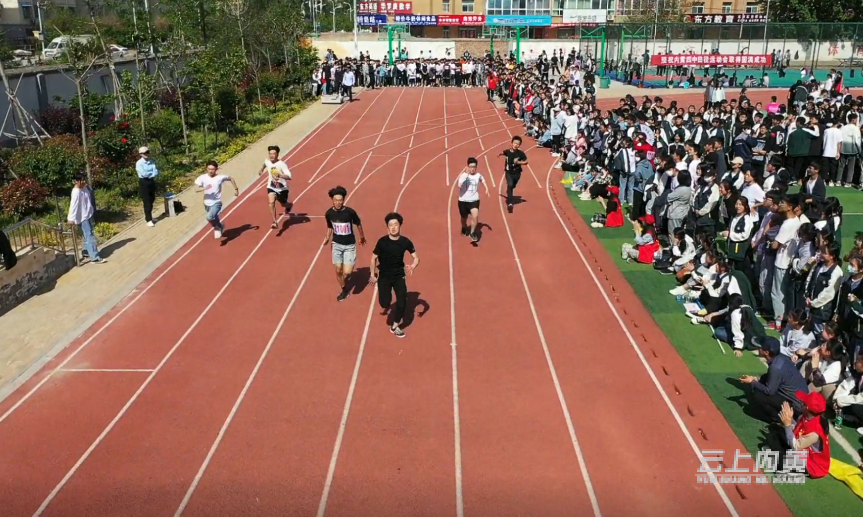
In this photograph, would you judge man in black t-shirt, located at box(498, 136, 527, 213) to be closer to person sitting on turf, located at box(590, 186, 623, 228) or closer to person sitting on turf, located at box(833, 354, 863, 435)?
person sitting on turf, located at box(590, 186, 623, 228)

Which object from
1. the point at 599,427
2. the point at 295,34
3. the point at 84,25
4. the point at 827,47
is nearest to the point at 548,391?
→ the point at 599,427

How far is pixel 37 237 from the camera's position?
1227cm

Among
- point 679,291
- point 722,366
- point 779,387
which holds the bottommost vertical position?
point 722,366

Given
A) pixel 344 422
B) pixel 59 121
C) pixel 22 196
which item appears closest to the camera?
pixel 344 422

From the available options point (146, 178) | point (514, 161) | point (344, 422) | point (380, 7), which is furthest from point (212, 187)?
point (380, 7)

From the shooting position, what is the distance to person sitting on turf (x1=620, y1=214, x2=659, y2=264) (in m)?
12.6

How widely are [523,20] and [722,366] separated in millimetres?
60289

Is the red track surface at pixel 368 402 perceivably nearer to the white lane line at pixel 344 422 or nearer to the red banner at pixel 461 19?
the white lane line at pixel 344 422

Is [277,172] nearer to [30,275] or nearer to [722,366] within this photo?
[30,275]

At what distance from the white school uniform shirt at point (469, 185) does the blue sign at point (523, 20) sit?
5266 cm

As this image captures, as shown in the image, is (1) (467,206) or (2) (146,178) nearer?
(1) (467,206)

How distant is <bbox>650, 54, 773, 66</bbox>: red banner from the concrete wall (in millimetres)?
31661

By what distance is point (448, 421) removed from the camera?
26.1 ft

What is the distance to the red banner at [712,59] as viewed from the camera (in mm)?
36719
